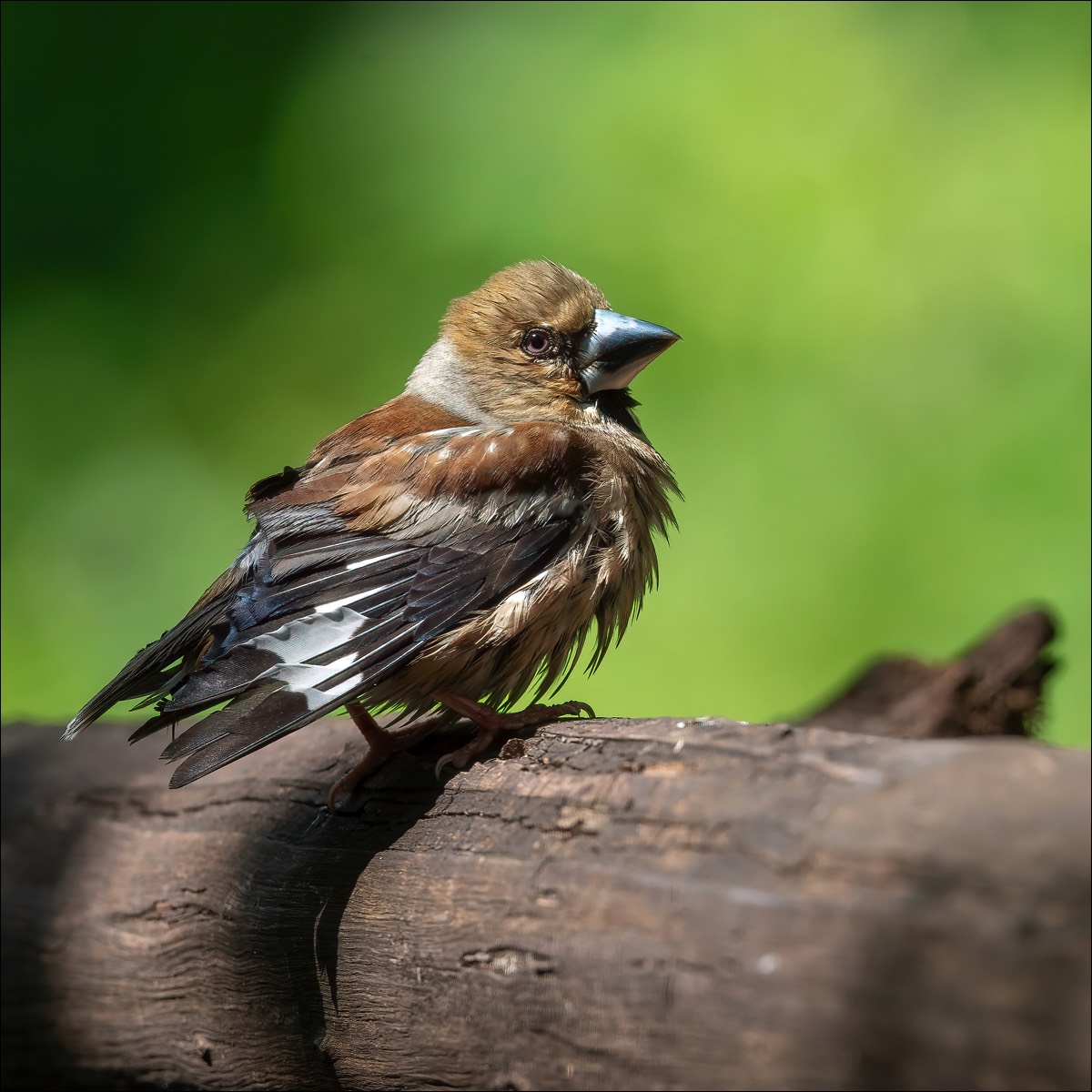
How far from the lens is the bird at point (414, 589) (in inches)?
69.7

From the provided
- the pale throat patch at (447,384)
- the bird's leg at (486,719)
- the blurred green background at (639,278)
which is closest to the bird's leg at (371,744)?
the bird's leg at (486,719)

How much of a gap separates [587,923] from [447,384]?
1.45 meters

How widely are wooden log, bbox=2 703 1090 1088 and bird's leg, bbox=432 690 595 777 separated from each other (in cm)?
7

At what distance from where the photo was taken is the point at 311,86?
185 inches

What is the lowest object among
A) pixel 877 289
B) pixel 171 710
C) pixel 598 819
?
pixel 598 819

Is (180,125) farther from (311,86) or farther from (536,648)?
(536,648)

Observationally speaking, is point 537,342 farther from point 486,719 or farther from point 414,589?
point 486,719

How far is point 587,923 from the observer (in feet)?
4.60

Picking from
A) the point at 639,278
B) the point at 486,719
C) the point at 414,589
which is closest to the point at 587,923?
the point at 486,719

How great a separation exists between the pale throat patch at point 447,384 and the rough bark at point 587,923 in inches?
27.6

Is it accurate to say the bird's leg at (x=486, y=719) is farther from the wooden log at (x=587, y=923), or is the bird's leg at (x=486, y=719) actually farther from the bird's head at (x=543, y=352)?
the bird's head at (x=543, y=352)

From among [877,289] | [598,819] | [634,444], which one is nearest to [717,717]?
[598,819]

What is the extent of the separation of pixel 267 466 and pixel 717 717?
3236 millimetres

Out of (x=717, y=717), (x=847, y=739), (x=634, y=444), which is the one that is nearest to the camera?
(x=847, y=739)
